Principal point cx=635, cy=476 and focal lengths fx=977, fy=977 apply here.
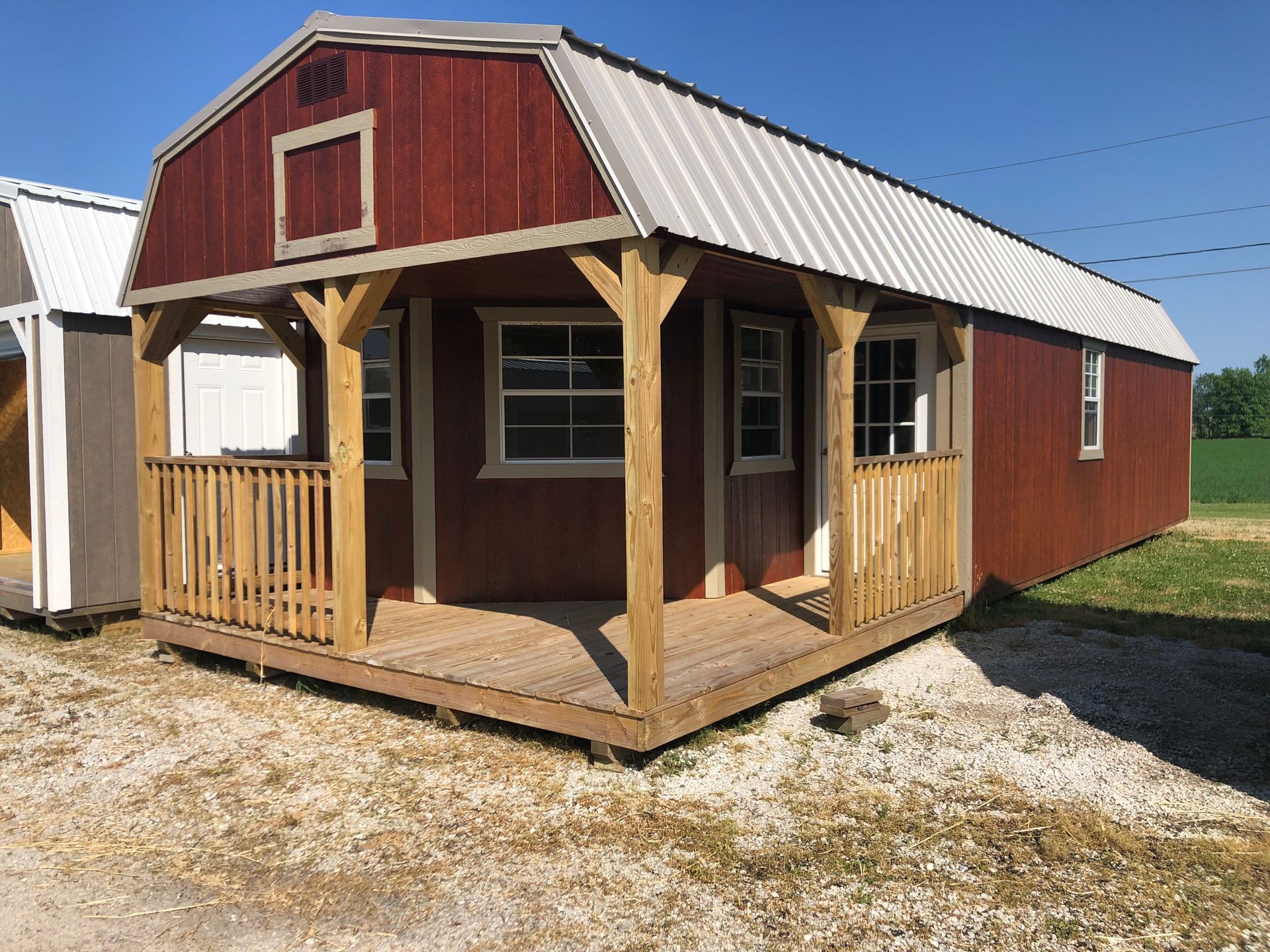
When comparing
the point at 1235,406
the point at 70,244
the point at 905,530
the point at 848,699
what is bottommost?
the point at 848,699

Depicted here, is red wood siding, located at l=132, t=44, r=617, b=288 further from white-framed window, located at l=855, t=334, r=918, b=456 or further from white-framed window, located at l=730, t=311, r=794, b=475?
white-framed window, located at l=855, t=334, r=918, b=456

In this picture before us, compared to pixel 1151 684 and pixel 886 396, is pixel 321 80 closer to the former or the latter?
pixel 886 396

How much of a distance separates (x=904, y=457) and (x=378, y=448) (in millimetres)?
3962

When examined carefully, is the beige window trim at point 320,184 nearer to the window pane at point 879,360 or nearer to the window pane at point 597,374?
the window pane at point 597,374

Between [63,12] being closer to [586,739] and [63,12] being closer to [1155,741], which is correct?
[586,739]

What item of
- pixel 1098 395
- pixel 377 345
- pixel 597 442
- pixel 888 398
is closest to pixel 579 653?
pixel 597 442

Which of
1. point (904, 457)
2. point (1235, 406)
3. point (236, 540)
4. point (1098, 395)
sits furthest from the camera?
point (1235, 406)

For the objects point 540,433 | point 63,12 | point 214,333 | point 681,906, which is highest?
point 63,12

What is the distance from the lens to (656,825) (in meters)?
3.91

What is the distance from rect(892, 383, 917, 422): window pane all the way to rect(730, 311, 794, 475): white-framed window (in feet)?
2.87

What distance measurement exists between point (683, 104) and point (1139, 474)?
371 inches

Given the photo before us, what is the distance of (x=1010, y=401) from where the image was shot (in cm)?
840

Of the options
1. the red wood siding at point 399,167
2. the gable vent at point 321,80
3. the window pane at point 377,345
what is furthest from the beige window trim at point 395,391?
the gable vent at point 321,80

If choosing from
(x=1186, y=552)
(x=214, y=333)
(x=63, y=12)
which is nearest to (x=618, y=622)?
(x=214, y=333)
